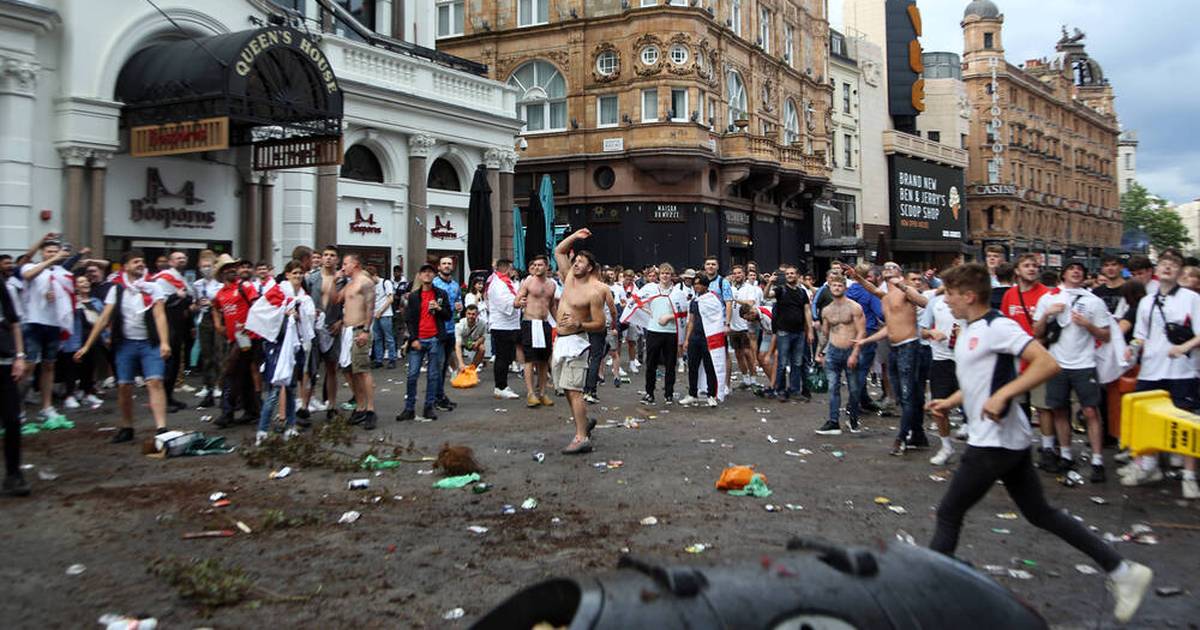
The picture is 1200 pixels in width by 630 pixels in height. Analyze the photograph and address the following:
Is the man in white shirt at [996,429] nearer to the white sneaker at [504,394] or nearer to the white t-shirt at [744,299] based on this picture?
the white sneaker at [504,394]

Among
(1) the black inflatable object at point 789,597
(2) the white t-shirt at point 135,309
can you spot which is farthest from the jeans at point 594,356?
(1) the black inflatable object at point 789,597

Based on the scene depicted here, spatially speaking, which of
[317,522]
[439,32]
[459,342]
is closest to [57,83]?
[459,342]

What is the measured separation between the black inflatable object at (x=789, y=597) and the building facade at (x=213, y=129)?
1419 centimetres

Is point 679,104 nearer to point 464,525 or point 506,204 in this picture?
point 506,204

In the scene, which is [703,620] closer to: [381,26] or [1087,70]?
[381,26]

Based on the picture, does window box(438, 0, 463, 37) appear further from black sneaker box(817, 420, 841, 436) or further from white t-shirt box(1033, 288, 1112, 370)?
white t-shirt box(1033, 288, 1112, 370)

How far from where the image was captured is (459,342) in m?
14.1

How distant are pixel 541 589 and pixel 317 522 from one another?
13.3 ft

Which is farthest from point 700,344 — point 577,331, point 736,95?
point 736,95

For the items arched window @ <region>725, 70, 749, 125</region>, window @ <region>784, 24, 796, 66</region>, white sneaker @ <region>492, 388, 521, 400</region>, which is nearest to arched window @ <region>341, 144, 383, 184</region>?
white sneaker @ <region>492, 388, 521, 400</region>

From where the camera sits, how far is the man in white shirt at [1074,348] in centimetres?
734

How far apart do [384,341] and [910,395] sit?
1116 cm

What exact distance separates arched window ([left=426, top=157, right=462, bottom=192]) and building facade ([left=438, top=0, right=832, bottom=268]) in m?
9.76

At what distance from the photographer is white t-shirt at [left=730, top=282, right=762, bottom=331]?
13.4 metres
